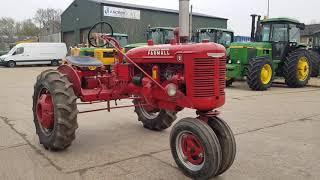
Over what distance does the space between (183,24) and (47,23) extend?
62.1 meters

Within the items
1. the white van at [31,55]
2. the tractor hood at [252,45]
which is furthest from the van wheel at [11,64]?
the tractor hood at [252,45]

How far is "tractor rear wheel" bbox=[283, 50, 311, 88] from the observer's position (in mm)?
13359

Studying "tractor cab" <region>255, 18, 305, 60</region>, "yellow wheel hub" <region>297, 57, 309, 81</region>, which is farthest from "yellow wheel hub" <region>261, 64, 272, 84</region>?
"yellow wheel hub" <region>297, 57, 309, 81</region>

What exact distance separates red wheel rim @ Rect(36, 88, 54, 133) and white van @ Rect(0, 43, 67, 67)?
26.8 m

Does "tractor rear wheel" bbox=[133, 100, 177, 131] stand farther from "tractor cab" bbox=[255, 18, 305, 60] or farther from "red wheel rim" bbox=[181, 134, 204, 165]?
"tractor cab" bbox=[255, 18, 305, 60]

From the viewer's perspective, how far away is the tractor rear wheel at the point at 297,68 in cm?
1336

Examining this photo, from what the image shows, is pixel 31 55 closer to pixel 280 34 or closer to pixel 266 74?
pixel 280 34

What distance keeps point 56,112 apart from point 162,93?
53.0 inches

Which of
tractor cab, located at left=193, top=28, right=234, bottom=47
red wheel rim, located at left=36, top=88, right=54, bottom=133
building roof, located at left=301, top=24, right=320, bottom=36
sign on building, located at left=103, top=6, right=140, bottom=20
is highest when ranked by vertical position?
sign on building, located at left=103, top=6, right=140, bottom=20

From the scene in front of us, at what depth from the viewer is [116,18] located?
34219 millimetres

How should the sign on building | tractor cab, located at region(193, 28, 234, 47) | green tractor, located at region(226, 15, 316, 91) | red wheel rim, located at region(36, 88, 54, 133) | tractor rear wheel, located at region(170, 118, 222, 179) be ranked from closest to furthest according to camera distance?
tractor rear wheel, located at region(170, 118, 222, 179) < red wheel rim, located at region(36, 88, 54, 133) < green tractor, located at region(226, 15, 316, 91) < tractor cab, located at region(193, 28, 234, 47) < the sign on building

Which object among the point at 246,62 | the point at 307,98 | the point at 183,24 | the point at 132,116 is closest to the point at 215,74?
the point at 183,24

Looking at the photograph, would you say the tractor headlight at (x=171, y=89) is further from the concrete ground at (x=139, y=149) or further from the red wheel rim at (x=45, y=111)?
the red wheel rim at (x=45, y=111)

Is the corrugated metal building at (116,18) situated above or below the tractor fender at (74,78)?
above
